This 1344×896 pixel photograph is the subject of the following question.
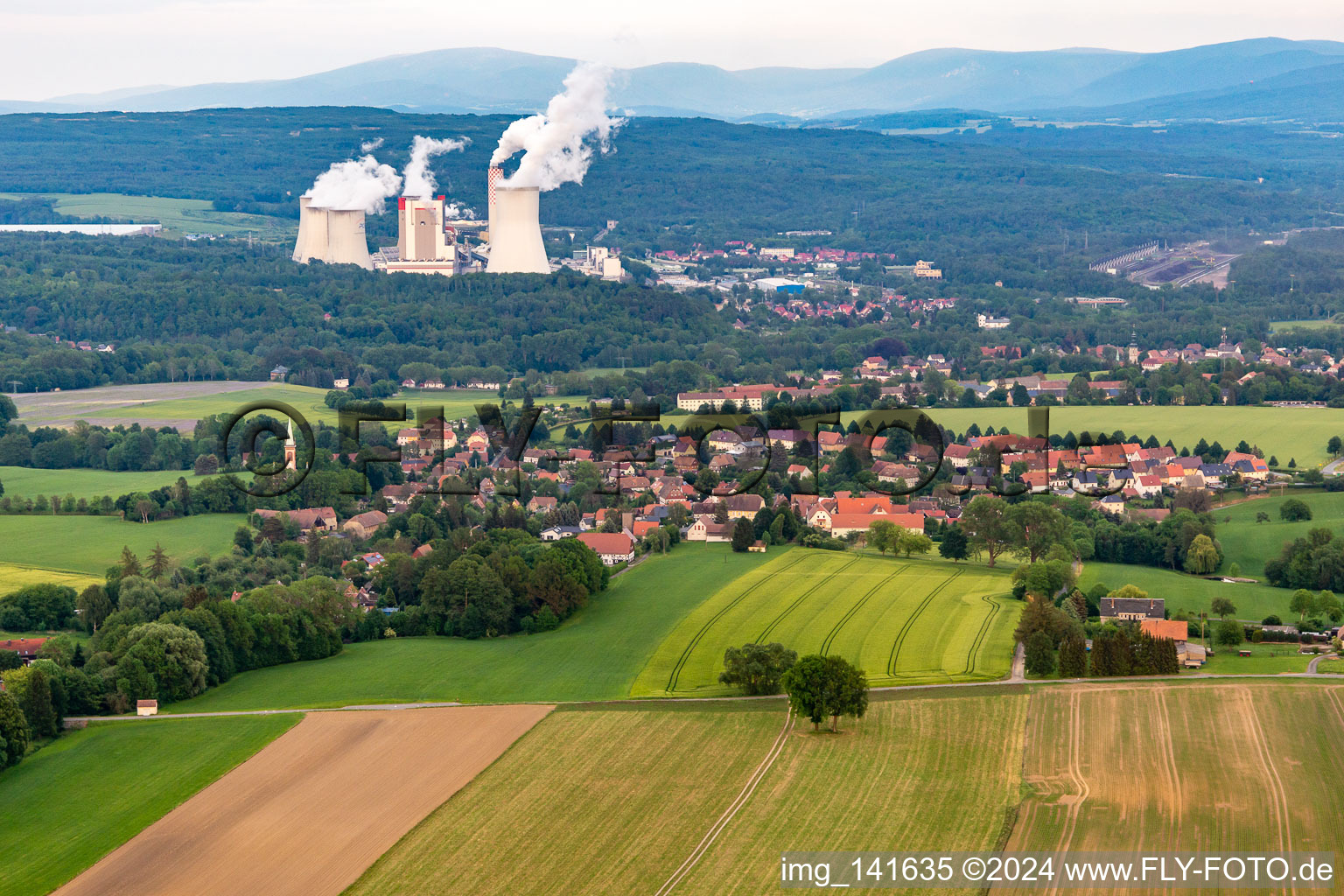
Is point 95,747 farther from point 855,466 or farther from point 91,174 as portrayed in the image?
point 91,174

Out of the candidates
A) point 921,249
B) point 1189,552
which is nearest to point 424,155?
point 921,249

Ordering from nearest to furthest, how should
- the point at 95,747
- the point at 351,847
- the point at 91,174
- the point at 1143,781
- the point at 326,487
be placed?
1. the point at 351,847
2. the point at 1143,781
3. the point at 95,747
4. the point at 326,487
5. the point at 91,174

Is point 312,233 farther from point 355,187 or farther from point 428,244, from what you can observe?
point 428,244

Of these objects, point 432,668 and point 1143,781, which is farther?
point 432,668

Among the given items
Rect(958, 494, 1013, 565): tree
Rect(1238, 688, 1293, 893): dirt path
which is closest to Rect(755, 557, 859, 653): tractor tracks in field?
Rect(958, 494, 1013, 565): tree

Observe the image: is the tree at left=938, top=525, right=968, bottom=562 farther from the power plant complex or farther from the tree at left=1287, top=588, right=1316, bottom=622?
the power plant complex

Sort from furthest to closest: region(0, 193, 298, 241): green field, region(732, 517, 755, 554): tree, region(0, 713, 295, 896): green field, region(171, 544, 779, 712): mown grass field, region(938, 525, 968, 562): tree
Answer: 1. region(0, 193, 298, 241): green field
2. region(732, 517, 755, 554): tree
3. region(938, 525, 968, 562): tree
4. region(171, 544, 779, 712): mown grass field
5. region(0, 713, 295, 896): green field

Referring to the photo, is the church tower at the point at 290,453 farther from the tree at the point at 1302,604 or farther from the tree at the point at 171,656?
the tree at the point at 1302,604
